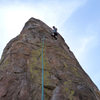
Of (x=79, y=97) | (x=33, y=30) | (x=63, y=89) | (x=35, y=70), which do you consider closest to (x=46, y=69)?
(x=35, y=70)

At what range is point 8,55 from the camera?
16.7 meters

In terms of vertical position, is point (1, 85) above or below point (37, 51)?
below

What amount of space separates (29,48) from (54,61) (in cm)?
285

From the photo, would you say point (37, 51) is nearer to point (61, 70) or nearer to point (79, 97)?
point (61, 70)

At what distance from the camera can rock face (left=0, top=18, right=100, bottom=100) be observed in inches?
511

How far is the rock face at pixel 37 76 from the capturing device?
511 inches

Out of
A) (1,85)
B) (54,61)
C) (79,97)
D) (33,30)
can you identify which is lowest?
(79,97)

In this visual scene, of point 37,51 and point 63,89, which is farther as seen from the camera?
point 37,51

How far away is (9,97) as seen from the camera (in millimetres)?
12406

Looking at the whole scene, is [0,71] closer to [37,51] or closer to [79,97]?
[37,51]

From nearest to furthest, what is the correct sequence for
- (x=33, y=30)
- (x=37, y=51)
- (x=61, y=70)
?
(x=61, y=70)
(x=37, y=51)
(x=33, y=30)

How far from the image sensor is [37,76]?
1452cm

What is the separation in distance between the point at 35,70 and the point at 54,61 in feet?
7.99

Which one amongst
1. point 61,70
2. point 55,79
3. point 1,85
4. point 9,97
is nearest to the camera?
point 9,97
